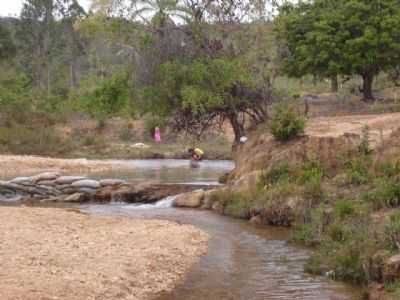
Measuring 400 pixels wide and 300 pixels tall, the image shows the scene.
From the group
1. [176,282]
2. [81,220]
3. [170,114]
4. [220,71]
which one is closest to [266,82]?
[220,71]

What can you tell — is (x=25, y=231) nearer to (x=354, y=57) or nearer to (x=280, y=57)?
(x=280, y=57)

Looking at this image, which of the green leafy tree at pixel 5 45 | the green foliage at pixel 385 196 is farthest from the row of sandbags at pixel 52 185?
the green leafy tree at pixel 5 45

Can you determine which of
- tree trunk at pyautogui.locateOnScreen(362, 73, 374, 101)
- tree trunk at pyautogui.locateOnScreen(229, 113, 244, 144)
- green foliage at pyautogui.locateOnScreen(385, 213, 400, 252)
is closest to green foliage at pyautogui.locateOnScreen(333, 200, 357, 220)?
green foliage at pyautogui.locateOnScreen(385, 213, 400, 252)

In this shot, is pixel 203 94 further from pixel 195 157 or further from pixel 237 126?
pixel 195 157

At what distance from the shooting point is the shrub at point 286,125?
19406mm

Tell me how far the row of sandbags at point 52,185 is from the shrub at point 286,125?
6.43 meters

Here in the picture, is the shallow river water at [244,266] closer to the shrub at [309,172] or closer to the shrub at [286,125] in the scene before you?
the shrub at [309,172]

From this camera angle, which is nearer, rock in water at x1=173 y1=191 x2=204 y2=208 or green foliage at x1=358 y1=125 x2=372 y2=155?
green foliage at x1=358 y1=125 x2=372 y2=155

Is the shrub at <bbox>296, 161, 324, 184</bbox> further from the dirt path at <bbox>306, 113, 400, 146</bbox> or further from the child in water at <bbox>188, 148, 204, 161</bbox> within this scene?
the child in water at <bbox>188, 148, 204, 161</bbox>

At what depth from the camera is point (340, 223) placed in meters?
13.1

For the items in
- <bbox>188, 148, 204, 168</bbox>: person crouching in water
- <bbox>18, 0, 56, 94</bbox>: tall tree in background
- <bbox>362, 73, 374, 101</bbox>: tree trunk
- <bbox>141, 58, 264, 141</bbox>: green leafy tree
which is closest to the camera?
<bbox>141, 58, 264, 141</bbox>: green leafy tree

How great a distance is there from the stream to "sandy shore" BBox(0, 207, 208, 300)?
1.35ft

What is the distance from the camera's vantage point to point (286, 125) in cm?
1962

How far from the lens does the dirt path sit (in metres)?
18.7
